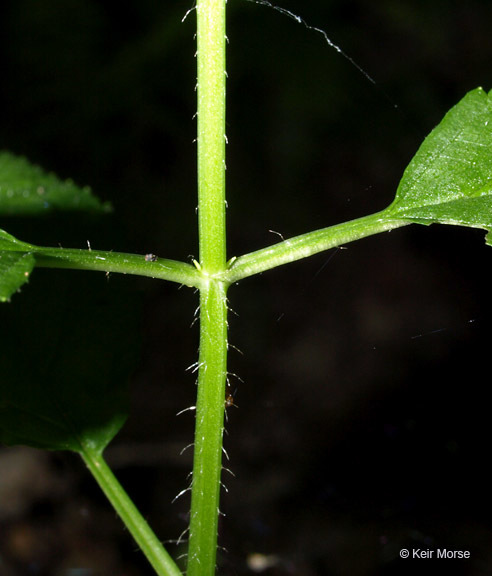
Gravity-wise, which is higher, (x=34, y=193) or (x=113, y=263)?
(x=34, y=193)

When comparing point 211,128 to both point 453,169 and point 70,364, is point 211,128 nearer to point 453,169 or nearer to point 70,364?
point 453,169

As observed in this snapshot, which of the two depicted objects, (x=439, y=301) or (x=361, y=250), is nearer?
(x=439, y=301)

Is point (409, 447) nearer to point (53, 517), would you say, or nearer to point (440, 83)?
point (53, 517)

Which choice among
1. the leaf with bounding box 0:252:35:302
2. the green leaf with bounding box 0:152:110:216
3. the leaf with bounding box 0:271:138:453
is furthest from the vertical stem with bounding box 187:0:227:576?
the green leaf with bounding box 0:152:110:216

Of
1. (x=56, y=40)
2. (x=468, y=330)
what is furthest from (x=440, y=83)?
(x=56, y=40)

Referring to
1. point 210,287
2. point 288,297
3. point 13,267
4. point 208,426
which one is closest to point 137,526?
point 208,426

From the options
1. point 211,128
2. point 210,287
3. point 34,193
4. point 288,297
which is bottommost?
point 210,287
